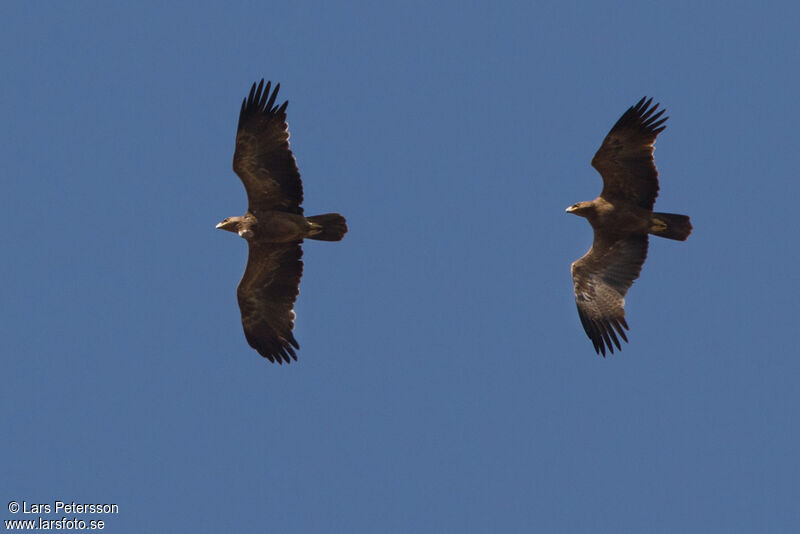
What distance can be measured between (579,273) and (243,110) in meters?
5.76

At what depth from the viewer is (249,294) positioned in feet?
65.0

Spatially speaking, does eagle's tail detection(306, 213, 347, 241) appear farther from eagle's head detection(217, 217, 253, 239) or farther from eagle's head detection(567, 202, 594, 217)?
eagle's head detection(567, 202, 594, 217)

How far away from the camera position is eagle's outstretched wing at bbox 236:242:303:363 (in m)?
19.5

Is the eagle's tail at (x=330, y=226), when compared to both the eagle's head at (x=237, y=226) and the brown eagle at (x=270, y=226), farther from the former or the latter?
the eagle's head at (x=237, y=226)

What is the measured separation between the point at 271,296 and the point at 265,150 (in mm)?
2405

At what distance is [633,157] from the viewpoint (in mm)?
19172

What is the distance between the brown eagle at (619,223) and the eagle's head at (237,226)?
4951mm

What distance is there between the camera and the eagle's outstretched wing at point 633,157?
19.1 meters

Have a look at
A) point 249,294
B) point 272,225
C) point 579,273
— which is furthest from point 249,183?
point 579,273

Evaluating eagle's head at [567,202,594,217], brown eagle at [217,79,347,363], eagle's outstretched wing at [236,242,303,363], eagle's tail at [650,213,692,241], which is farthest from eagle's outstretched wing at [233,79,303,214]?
eagle's tail at [650,213,692,241]

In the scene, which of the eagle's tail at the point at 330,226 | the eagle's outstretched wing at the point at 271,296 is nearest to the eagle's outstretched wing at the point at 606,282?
the eagle's tail at the point at 330,226

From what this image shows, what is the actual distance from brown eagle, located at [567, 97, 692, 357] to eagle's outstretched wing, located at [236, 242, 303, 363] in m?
4.39

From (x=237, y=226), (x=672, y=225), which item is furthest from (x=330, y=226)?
(x=672, y=225)

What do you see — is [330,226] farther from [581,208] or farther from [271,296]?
[581,208]
